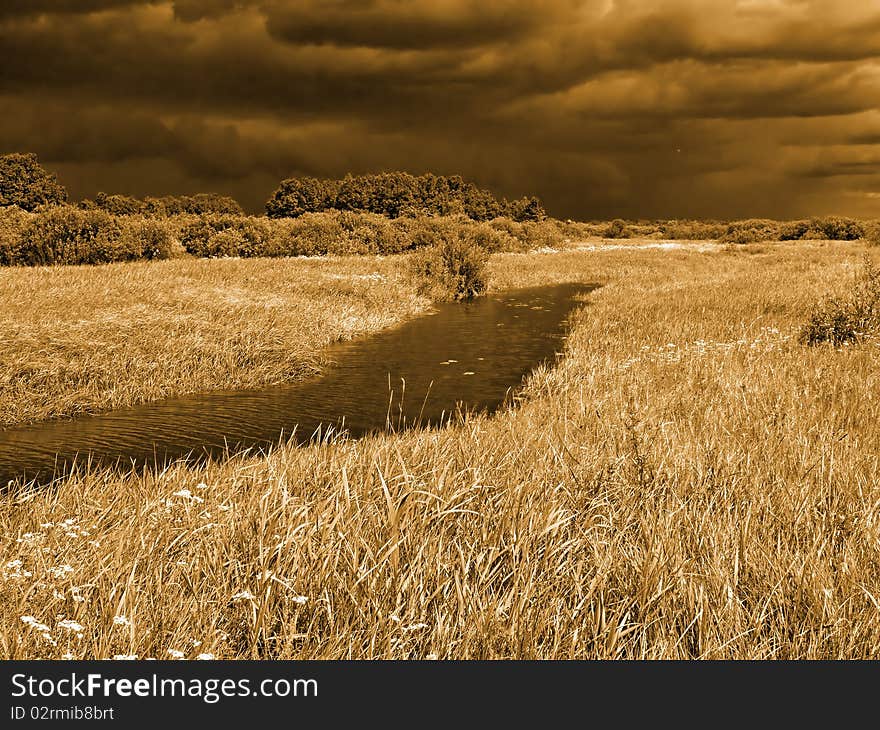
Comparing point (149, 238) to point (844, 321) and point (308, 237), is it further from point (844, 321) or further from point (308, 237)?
point (844, 321)

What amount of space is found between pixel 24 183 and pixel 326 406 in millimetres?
75169

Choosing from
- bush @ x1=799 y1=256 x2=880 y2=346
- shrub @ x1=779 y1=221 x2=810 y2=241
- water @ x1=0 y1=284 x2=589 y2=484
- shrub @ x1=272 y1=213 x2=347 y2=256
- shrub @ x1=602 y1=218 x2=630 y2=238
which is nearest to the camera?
water @ x1=0 y1=284 x2=589 y2=484

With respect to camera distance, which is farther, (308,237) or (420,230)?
(420,230)

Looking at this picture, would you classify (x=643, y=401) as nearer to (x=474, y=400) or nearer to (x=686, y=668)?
(x=474, y=400)

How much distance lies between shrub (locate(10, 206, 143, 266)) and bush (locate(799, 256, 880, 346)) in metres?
35.2

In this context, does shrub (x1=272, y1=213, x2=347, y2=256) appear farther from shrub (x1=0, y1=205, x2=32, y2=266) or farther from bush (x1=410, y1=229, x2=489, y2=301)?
bush (x1=410, y1=229, x2=489, y2=301)

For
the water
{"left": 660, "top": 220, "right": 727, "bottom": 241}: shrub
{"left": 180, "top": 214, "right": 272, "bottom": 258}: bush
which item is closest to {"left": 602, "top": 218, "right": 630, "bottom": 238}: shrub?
{"left": 660, "top": 220, "right": 727, "bottom": 241}: shrub

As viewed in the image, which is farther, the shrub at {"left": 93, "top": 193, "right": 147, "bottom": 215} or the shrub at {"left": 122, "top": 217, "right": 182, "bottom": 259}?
the shrub at {"left": 93, "top": 193, "right": 147, "bottom": 215}

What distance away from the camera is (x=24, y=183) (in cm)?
7481

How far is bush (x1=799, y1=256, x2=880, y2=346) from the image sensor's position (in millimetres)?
15406

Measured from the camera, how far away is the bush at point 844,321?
50.5 feet

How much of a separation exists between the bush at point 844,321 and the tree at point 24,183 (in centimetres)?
7604

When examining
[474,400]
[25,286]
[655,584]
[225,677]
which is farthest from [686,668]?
[25,286]

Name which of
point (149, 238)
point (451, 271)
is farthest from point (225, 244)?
point (451, 271)
